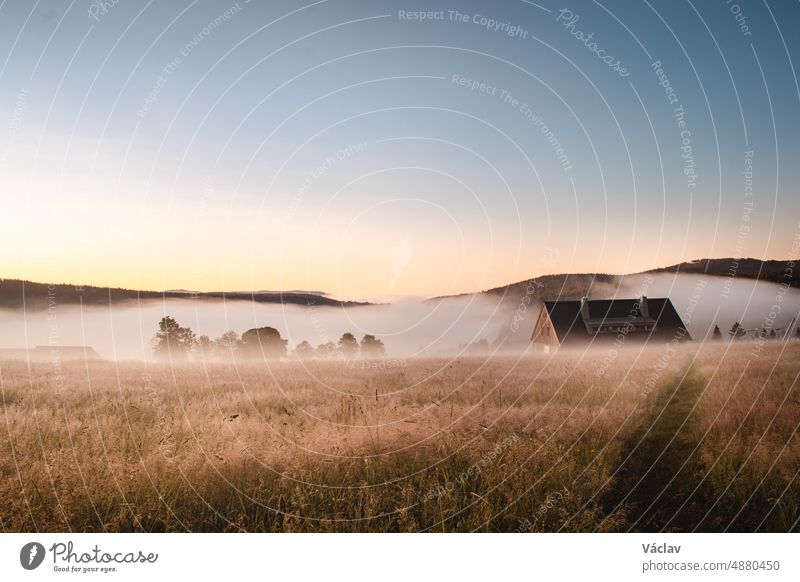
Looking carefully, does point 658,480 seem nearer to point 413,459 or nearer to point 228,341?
point 413,459

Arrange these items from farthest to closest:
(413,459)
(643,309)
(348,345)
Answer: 1. (643,309)
2. (348,345)
3. (413,459)

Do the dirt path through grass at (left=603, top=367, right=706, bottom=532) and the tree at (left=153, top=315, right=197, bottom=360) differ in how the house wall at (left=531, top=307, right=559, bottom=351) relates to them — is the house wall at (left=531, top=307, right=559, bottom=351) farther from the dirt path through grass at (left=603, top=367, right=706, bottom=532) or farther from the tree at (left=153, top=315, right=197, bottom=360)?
the tree at (left=153, top=315, right=197, bottom=360)

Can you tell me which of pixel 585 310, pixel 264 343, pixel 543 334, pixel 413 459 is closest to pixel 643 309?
pixel 585 310

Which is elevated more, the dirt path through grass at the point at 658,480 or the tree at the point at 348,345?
the tree at the point at 348,345
